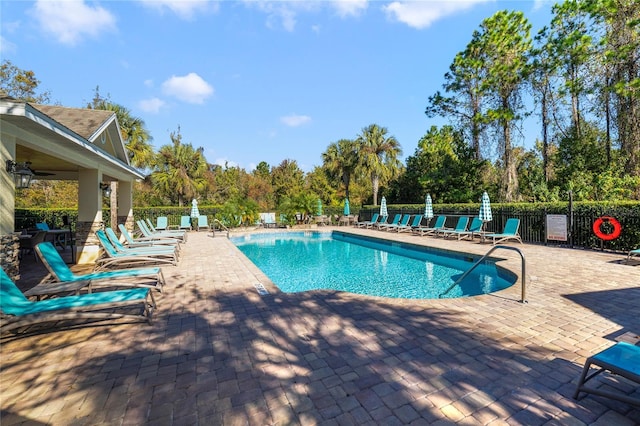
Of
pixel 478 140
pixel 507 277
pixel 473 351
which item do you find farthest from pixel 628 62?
pixel 473 351

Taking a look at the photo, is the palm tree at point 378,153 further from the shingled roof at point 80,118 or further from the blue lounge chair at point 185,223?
the shingled roof at point 80,118

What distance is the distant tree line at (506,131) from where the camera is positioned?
17.4m

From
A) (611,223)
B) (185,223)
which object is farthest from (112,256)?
(611,223)

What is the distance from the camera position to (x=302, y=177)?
3759cm

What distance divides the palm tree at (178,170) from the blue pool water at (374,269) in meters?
13.3

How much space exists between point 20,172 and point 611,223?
15215mm

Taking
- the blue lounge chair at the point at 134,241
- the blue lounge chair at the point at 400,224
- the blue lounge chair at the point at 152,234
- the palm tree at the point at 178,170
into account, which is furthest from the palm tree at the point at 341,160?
the blue lounge chair at the point at 134,241

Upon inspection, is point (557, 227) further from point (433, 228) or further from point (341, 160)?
point (341, 160)

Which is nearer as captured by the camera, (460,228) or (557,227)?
(557,227)

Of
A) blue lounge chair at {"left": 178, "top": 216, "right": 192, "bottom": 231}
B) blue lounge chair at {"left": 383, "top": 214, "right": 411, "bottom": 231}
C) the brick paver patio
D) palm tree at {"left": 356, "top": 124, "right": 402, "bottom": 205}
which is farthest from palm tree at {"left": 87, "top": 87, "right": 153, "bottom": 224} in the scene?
palm tree at {"left": 356, "top": 124, "right": 402, "bottom": 205}

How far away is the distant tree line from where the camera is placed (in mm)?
17375

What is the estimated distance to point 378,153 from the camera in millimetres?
28062

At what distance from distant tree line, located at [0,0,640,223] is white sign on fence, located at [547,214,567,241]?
448cm

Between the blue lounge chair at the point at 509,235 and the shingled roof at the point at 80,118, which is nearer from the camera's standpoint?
the shingled roof at the point at 80,118
